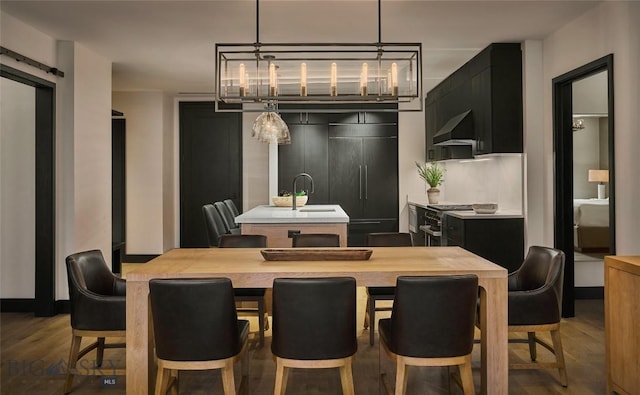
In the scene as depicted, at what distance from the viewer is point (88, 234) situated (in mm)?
5660

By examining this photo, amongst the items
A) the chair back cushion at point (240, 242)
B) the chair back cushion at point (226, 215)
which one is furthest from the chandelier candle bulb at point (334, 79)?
the chair back cushion at point (226, 215)

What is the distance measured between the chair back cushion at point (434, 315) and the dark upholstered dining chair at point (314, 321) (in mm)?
227

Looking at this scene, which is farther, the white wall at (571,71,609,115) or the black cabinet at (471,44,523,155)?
the white wall at (571,71,609,115)

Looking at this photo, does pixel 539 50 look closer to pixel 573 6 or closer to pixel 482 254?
pixel 573 6

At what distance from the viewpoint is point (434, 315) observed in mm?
2465

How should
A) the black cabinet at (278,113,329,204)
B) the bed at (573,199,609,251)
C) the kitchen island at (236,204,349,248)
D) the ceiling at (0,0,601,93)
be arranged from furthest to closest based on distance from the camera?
1. the black cabinet at (278,113,329,204)
2. the bed at (573,199,609,251)
3. the kitchen island at (236,204,349,248)
4. the ceiling at (0,0,601,93)

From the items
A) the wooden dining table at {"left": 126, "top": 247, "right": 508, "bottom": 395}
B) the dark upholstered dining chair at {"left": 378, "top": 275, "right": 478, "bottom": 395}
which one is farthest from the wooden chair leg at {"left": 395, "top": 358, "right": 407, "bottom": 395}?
the wooden dining table at {"left": 126, "top": 247, "right": 508, "bottom": 395}

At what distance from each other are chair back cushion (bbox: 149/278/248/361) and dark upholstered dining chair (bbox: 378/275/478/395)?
0.79 m

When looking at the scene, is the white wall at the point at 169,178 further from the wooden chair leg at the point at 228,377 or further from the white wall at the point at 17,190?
the wooden chair leg at the point at 228,377

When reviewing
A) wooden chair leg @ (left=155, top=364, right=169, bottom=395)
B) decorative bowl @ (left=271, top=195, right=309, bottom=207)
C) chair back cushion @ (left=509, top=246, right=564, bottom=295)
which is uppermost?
decorative bowl @ (left=271, top=195, right=309, bottom=207)

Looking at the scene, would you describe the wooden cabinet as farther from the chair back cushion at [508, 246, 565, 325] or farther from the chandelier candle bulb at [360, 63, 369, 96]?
the chandelier candle bulb at [360, 63, 369, 96]

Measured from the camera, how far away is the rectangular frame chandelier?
3576mm

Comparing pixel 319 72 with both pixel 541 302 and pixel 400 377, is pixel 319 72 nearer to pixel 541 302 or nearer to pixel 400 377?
pixel 541 302

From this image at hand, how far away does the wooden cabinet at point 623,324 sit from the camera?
273 centimetres
